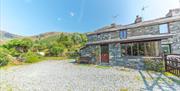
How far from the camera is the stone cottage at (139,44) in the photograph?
15.7 meters

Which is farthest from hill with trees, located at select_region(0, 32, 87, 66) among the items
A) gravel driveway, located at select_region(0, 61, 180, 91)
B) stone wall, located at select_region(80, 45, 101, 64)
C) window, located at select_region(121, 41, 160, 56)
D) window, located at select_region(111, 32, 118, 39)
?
window, located at select_region(121, 41, 160, 56)

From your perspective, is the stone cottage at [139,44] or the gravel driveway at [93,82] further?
the stone cottage at [139,44]

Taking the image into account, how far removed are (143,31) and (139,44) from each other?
9.04 ft

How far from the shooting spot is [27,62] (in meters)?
25.0

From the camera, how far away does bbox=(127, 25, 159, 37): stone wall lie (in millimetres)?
17672

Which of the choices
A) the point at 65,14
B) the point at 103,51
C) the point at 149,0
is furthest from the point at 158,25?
the point at 65,14

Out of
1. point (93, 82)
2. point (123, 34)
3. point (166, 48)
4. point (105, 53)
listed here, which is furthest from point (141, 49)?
point (93, 82)

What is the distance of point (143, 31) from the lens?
1853cm

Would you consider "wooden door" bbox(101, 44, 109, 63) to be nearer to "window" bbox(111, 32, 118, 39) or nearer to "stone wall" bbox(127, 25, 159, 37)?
"window" bbox(111, 32, 118, 39)

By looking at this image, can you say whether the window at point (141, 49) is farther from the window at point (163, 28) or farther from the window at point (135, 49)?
the window at point (163, 28)

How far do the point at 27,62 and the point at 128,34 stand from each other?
54.5 ft

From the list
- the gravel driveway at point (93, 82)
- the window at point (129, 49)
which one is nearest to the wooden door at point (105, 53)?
the window at point (129, 49)

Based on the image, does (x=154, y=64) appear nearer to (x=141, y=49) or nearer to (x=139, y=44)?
(x=141, y=49)

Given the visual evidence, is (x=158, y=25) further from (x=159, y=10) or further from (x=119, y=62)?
(x=159, y=10)
